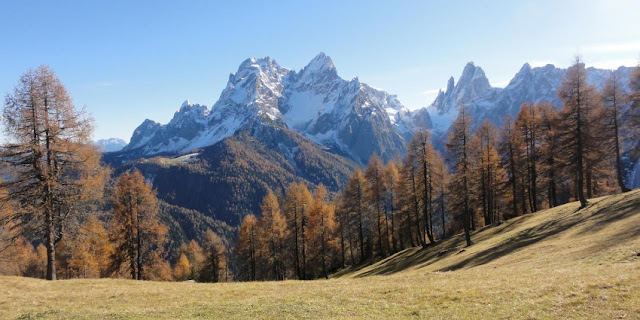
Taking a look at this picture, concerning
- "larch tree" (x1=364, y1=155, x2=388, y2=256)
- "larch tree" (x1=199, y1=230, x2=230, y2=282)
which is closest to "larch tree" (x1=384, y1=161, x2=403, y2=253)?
"larch tree" (x1=364, y1=155, x2=388, y2=256)

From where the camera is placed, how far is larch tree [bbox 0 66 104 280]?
2564 cm

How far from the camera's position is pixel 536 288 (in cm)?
1592

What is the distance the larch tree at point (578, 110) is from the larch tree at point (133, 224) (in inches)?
1920

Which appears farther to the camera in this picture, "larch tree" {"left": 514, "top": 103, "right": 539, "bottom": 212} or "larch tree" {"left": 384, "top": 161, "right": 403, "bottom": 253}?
"larch tree" {"left": 384, "top": 161, "right": 403, "bottom": 253}

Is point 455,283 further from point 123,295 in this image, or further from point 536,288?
point 123,295

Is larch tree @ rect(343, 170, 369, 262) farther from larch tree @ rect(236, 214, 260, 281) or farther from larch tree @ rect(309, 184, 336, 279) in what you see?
larch tree @ rect(236, 214, 260, 281)

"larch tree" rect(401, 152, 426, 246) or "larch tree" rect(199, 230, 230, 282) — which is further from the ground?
"larch tree" rect(401, 152, 426, 246)

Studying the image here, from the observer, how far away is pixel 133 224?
38.9 metres

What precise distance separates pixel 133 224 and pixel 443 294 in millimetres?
34776

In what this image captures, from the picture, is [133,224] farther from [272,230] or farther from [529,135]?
[529,135]

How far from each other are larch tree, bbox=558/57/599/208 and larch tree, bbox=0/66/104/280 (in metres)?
49.9

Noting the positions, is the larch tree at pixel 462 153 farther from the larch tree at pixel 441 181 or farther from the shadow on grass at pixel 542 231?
the larch tree at pixel 441 181

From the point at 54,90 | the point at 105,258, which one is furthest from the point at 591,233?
the point at 105,258

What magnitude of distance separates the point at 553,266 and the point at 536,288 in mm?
7564
